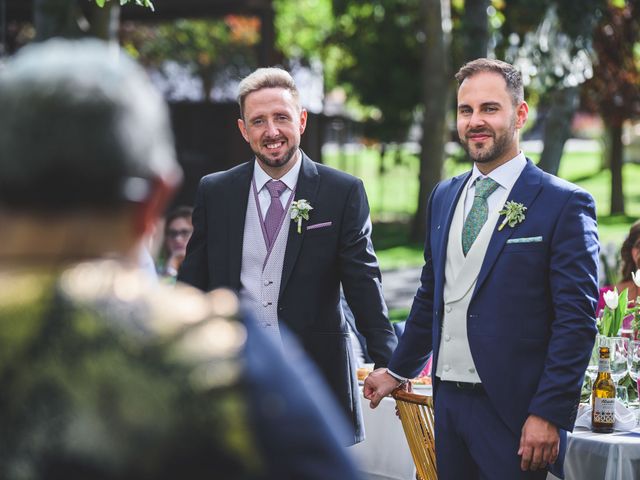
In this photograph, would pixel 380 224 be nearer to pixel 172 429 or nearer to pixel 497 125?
pixel 497 125

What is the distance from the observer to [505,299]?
375cm

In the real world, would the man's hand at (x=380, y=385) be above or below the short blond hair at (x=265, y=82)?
below

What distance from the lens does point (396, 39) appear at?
922 inches

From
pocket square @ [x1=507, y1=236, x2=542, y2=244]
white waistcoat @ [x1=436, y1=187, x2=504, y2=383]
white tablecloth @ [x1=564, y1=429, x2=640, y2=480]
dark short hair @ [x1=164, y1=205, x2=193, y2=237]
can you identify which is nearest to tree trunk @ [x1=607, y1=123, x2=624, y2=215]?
dark short hair @ [x1=164, y1=205, x2=193, y2=237]

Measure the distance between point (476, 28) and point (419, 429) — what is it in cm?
1024

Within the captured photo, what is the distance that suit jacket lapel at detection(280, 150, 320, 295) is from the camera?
14.2 feet

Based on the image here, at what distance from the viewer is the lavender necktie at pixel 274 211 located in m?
4.44

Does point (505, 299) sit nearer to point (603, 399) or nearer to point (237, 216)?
point (603, 399)

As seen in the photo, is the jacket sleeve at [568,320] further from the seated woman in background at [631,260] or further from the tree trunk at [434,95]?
the tree trunk at [434,95]

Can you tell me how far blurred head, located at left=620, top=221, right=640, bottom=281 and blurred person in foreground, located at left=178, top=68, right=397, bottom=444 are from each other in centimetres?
306

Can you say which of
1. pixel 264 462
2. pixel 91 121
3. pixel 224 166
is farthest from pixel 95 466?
pixel 224 166

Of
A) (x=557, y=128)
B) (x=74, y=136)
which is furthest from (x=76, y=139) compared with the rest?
(x=557, y=128)

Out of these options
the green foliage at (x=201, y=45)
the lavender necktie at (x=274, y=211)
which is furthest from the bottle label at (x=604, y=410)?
the green foliage at (x=201, y=45)

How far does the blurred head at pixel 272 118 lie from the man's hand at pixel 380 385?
3.15ft
